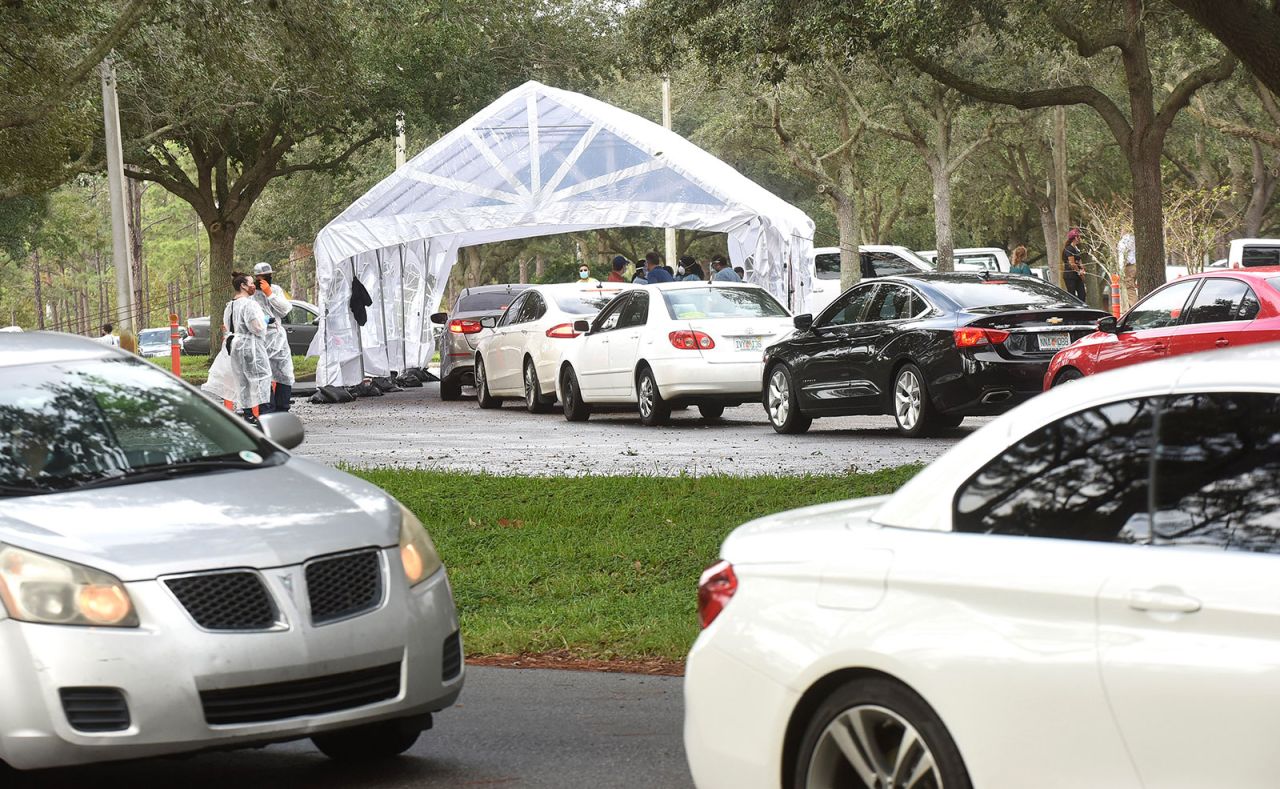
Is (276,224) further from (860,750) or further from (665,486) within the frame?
(860,750)

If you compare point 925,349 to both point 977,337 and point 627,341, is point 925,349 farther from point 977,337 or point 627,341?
point 627,341

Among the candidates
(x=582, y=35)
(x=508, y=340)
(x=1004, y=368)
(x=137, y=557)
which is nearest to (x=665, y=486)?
(x=1004, y=368)

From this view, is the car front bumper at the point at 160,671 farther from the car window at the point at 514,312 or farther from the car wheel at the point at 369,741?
the car window at the point at 514,312

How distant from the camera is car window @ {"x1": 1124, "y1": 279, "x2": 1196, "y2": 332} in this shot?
51.0ft

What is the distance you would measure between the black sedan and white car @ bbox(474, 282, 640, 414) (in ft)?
13.6

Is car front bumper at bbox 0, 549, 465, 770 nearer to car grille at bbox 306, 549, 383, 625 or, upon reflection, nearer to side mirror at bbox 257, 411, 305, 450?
car grille at bbox 306, 549, 383, 625

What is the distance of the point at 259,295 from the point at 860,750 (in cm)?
1762

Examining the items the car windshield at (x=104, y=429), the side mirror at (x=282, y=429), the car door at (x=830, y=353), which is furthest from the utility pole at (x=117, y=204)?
the car windshield at (x=104, y=429)

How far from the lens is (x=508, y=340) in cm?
2444

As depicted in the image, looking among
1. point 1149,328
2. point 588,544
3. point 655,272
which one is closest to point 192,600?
point 588,544

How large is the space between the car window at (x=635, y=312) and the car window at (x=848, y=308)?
2.58m

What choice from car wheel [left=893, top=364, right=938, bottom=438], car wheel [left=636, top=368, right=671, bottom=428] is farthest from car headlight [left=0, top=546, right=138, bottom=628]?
car wheel [left=636, top=368, right=671, bottom=428]

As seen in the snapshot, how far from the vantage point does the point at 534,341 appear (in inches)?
922

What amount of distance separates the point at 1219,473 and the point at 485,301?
26174 mm
